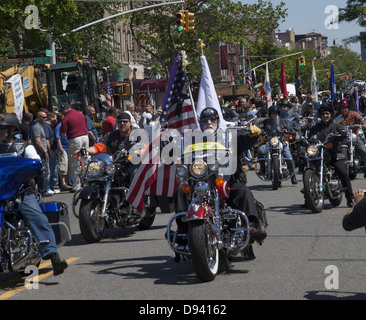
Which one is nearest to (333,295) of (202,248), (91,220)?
(202,248)

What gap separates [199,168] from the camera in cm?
750

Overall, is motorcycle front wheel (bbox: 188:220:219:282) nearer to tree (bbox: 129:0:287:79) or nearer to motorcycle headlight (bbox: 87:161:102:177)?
motorcycle headlight (bbox: 87:161:102:177)

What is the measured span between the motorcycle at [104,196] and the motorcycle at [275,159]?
5677mm

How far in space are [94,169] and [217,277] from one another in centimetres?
A: 350

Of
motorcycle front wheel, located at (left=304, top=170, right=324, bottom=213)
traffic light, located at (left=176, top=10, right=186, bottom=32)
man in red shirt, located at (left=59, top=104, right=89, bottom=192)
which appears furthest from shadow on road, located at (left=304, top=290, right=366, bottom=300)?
traffic light, located at (left=176, top=10, right=186, bottom=32)

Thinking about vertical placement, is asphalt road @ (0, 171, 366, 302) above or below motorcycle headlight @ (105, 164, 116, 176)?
below

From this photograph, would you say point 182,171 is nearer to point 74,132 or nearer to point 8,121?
point 8,121

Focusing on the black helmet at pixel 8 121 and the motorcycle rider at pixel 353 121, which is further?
the motorcycle rider at pixel 353 121

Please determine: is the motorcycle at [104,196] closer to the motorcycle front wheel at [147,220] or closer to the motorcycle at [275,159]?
the motorcycle front wheel at [147,220]

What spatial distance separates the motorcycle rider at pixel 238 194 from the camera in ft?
25.6

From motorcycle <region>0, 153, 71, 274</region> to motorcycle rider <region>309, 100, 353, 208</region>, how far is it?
256 inches

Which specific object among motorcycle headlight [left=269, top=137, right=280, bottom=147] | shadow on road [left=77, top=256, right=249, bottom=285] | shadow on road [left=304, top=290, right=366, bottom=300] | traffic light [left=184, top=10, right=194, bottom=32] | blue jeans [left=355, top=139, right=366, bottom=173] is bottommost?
shadow on road [left=77, top=256, right=249, bottom=285]

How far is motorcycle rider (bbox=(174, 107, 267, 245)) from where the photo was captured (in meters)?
7.80

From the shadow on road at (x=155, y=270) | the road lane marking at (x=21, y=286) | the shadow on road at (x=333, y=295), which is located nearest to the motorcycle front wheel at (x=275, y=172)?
the shadow on road at (x=155, y=270)
